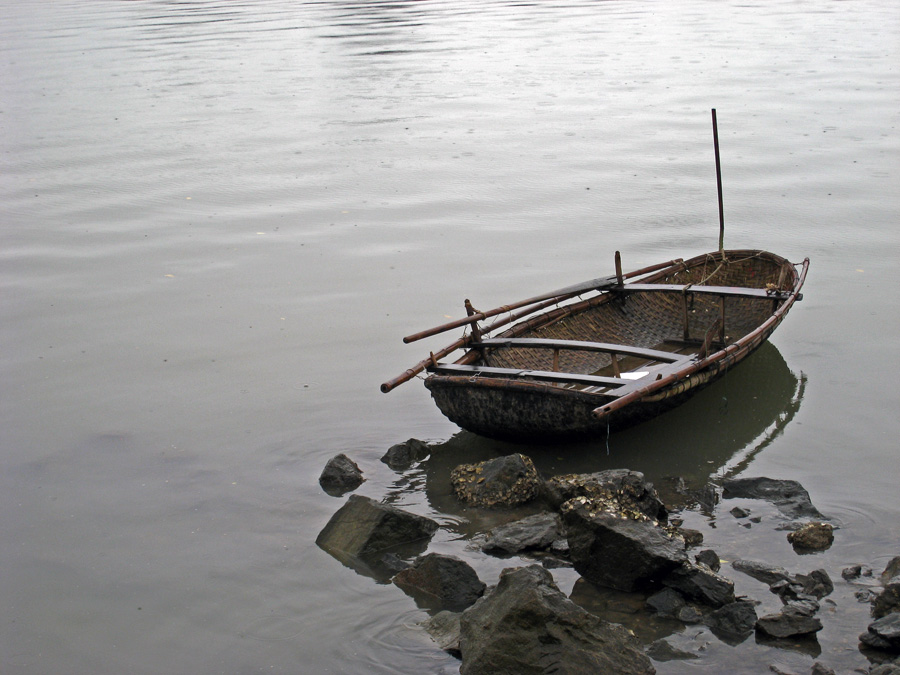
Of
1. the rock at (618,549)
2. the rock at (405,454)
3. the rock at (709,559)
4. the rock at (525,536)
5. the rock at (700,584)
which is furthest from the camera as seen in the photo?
the rock at (405,454)

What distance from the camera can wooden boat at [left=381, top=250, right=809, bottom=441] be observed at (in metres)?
6.31

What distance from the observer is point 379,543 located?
5.61 meters

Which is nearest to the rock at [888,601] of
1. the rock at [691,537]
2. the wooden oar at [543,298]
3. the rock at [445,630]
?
the rock at [691,537]

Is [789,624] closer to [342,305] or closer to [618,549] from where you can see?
[618,549]

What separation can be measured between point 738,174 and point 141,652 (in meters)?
10.6

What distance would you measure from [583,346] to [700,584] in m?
2.36

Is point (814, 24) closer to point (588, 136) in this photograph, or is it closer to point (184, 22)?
point (588, 136)

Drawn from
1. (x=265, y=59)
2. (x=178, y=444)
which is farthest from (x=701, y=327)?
(x=265, y=59)

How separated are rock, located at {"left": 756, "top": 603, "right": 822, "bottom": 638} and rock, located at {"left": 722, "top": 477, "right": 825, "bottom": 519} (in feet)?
3.99

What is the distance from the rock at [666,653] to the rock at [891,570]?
48.5 inches

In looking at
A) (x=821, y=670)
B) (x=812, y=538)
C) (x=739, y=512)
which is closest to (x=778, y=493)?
(x=739, y=512)

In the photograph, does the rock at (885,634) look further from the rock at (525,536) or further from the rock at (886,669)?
the rock at (525,536)

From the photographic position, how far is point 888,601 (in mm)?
4578

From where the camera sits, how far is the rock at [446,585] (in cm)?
507
